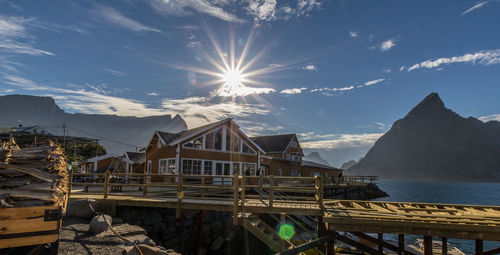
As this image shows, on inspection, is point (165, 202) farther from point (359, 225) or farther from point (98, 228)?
point (359, 225)

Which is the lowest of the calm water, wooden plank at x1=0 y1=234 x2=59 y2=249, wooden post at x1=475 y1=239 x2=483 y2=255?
the calm water

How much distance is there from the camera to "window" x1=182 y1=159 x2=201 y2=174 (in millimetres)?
23391

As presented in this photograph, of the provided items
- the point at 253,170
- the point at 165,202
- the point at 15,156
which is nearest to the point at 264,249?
the point at 165,202

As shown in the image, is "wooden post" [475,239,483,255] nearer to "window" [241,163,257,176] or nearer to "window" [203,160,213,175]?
"window" [203,160,213,175]

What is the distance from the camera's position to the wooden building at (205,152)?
77.1 feet

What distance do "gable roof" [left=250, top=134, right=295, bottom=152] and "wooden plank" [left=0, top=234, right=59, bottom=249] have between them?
41109mm

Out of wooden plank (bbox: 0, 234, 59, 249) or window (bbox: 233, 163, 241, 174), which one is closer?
wooden plank (bbox: 0, 234, 59, 249)

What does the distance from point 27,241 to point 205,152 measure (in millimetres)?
20472

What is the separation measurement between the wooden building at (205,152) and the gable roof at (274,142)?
53.4 ft

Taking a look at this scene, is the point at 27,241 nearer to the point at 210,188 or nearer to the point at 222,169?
the point at 210,188

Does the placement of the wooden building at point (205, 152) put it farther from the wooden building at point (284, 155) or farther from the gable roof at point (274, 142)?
the gable roof at point (274, 142)

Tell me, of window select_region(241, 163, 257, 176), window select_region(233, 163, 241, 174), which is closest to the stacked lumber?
window select_region(233, 163, 241, 174)

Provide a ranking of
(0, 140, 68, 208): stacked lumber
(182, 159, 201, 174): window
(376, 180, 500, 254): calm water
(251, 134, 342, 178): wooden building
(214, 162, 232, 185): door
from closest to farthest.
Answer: (0, 140, 68, 208): stacked lumber, (182, 159, 201, 174): window, (376, 180, 500, 254): calm water, (214, 162, 232, 185): door, (251, 134, 342, 178): wooden building

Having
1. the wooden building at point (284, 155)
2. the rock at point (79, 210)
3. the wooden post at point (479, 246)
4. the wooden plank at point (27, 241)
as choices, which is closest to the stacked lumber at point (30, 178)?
the wooden plank at point (27, 241)
